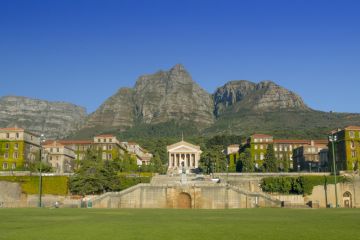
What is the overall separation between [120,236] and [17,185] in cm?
7636

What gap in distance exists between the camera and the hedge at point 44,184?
93000 millimetres

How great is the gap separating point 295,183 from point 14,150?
6610 cm

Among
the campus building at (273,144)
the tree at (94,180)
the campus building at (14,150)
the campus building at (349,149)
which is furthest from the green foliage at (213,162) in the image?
the campus building at (14,150)

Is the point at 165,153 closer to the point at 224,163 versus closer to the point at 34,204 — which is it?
the point at 224,163

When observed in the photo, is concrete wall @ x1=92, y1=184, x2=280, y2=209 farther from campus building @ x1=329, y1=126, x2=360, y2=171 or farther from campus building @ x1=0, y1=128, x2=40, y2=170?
campus building @ x1=329, y1=126, x2=360, y2=171

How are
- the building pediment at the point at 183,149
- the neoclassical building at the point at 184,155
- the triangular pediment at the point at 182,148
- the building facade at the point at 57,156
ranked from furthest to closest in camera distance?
the neoclassical building at the point at 184,155, the triangular pediment at the point at 182,148, the building pediment at the point at 183,149, the building facade at the point at 57,156

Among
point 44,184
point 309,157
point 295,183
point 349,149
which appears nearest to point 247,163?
point 309,157

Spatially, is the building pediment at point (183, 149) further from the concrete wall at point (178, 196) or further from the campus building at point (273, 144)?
the concrete wall at point (178, 196)

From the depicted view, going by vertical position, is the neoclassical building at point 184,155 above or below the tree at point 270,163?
above

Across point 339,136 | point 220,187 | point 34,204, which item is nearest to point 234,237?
point 220,187

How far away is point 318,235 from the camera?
76.4 ft

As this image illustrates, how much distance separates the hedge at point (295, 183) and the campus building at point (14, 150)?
5706cm

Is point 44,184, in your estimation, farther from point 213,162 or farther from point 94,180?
point 213,162

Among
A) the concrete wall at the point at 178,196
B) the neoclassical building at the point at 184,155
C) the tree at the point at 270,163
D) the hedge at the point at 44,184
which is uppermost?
the neoclassical building at the point at 184,155
